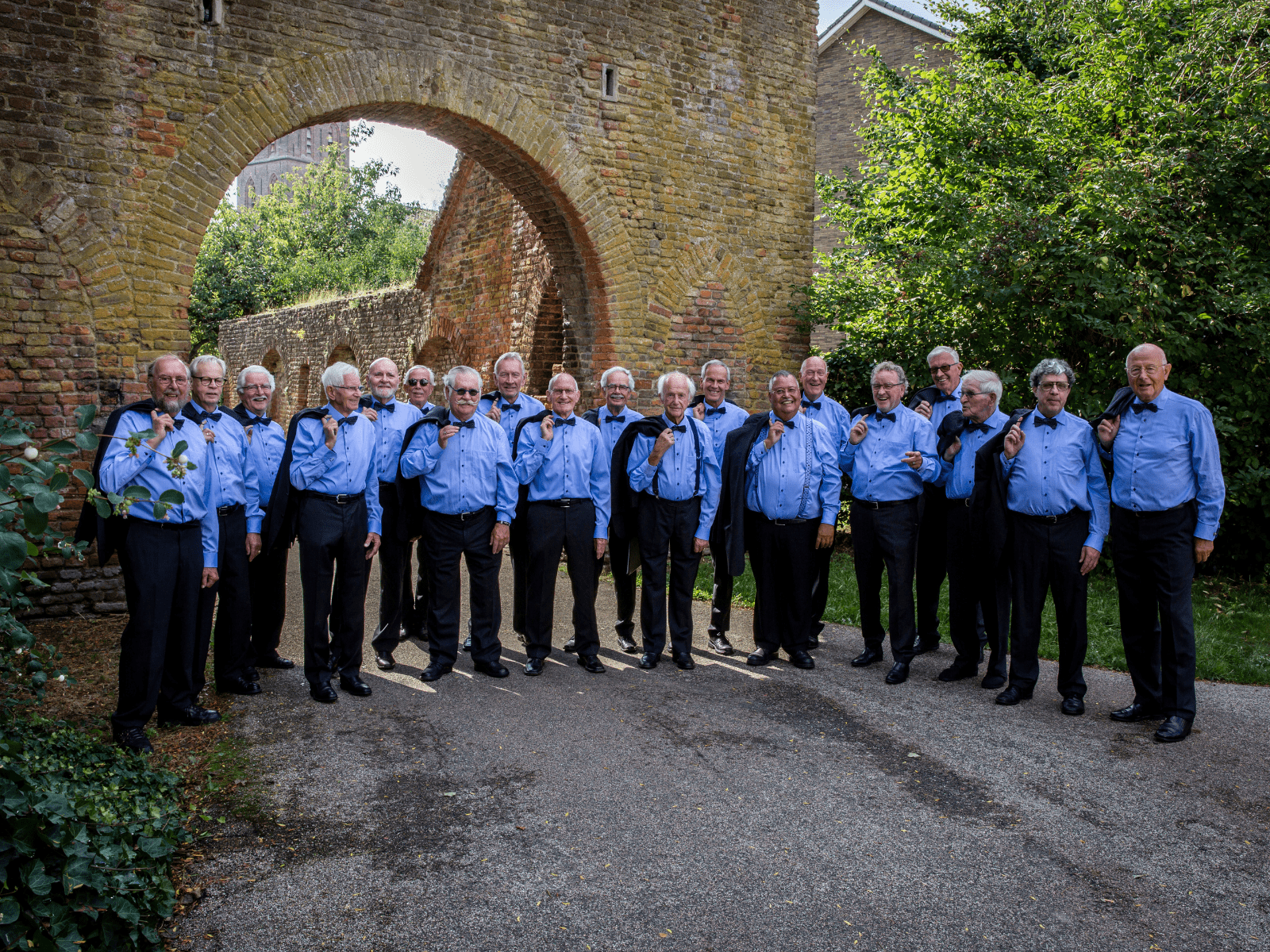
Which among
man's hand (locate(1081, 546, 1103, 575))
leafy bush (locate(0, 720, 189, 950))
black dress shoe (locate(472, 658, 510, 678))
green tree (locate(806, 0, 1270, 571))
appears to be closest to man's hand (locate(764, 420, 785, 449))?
man's hand (locate(1081, 546, 1103, 575))

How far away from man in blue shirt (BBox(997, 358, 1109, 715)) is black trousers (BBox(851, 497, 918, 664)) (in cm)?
78

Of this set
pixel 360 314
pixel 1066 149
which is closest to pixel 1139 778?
pixel 1066 149

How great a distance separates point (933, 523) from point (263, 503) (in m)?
4.83

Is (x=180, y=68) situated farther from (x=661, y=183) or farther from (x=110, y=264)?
(x=661, y=183)

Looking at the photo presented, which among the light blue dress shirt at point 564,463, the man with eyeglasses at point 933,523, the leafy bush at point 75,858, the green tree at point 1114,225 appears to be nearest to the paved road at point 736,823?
the leafy bush at point 75,858

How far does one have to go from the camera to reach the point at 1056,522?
5859 millimetres

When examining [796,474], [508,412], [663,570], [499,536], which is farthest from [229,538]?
[796,474]

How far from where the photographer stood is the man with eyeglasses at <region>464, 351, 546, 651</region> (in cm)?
717

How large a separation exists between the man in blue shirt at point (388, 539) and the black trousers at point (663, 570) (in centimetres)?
177

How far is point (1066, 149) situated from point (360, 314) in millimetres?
14675

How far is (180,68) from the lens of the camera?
8.00 m

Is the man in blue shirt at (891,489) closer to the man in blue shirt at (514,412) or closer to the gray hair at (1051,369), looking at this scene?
the gray hair at (1051,369)

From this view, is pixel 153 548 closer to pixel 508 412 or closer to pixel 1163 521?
pixel 508 412

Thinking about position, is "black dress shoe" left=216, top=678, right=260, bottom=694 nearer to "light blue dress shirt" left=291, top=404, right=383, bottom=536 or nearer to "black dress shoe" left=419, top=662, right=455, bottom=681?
"black dress shoe" left=419, top=662, right=455, bottom=681
